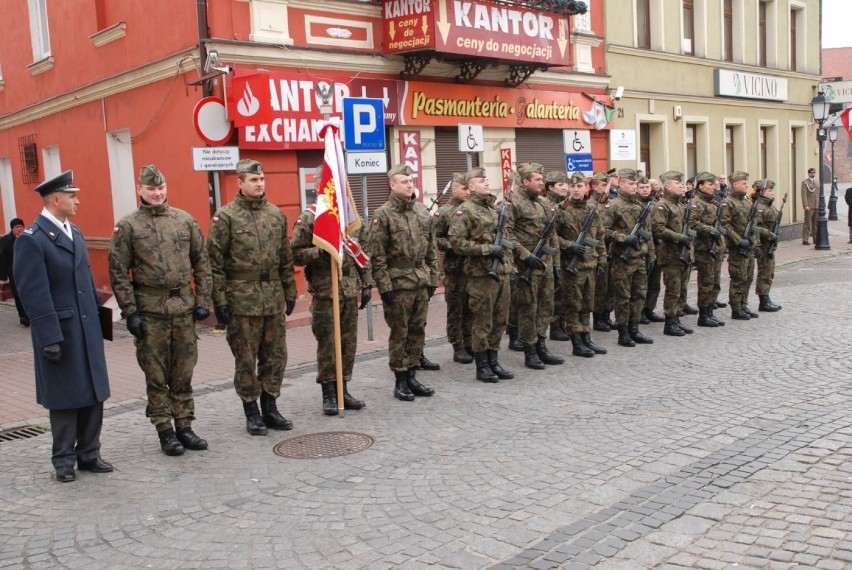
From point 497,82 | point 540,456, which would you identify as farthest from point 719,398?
point 497,82

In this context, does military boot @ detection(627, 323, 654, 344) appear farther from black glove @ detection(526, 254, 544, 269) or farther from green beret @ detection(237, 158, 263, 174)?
green beret @ detection(237, 158, 263, 174)

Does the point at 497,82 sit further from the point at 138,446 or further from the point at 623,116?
the point at 138,446

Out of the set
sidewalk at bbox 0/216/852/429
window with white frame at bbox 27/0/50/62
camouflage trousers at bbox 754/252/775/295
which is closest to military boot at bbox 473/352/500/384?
sidewalk at bbox 0/216/852/429

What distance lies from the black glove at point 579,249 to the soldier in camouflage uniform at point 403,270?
225 centimetres

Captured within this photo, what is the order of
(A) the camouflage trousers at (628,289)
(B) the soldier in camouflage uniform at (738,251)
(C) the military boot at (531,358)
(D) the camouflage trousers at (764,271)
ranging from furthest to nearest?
(D) the camouflage trousers at (764,271) → (B) the soldier in camouflage uniform at (738,251) → (A) the camouflage trousers at (628,289) → (C) the military boot at (531,358)

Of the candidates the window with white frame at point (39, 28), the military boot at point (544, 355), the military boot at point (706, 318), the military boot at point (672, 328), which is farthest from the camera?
the window with white frame at point (39, 28)

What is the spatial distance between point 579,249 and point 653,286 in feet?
7.58

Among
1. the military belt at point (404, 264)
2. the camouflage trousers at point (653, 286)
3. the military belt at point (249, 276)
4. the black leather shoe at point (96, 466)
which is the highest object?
the military belt at point (249, 276)

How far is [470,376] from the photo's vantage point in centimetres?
867

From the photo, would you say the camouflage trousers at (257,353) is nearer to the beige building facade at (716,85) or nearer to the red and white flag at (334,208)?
the red and white flag at (334,208)

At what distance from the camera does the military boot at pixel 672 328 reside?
10.5 meters

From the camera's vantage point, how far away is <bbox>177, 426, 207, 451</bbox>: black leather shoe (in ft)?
20.6

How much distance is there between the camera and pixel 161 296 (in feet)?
20.0

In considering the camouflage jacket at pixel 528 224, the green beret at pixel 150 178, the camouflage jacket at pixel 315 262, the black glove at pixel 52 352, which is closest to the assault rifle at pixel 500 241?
the camouflage jacket at pixel 528 224
